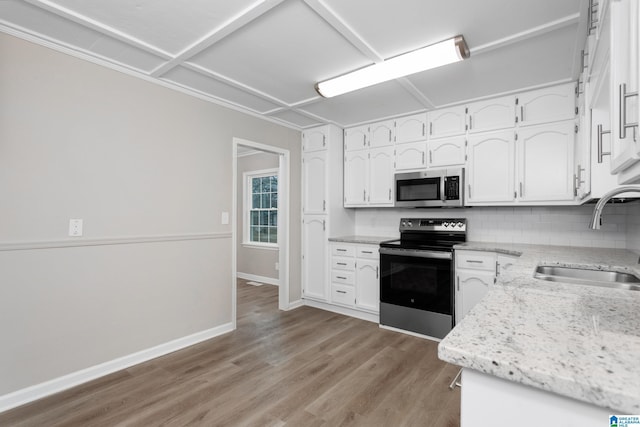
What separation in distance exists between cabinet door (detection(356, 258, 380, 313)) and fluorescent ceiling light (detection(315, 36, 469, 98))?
6.47 ft

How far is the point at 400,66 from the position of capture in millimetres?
2436

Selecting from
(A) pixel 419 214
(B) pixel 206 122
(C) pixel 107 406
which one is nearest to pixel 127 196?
(B) pixel 206 122

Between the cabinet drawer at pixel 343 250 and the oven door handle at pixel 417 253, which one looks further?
the cabinet drawer at pixel 343 250

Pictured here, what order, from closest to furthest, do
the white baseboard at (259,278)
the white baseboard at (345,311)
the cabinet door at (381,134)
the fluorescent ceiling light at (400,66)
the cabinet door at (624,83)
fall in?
the cabinet door at (624,83)
the fluorescent ceiling light at (400,66)
the white baseboard at (345,311)
the cabinet door at (381,134)
the white baseboard at (259,278)

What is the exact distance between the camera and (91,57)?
2385mm

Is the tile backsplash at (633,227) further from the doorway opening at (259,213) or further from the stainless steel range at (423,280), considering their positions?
the doorway opening at (259,213)

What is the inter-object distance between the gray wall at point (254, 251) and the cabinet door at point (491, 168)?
3130 mm

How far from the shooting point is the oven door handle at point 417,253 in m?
3.06

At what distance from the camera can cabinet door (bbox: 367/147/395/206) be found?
3.85 meters

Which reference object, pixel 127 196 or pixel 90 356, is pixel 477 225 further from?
pixel 90 356

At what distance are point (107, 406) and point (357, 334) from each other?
2180 millimetres

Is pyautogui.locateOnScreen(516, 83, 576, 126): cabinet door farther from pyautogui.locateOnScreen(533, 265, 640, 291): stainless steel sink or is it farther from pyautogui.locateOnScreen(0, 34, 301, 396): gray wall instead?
pyautogui.locateOnScreen(0, 34, 301, 396): gray wall

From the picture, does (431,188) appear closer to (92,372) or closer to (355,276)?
(355,276)

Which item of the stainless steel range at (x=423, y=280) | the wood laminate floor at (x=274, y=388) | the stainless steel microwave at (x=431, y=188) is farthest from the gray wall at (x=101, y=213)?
the stainless steel microwave at (x=431, y=188)
